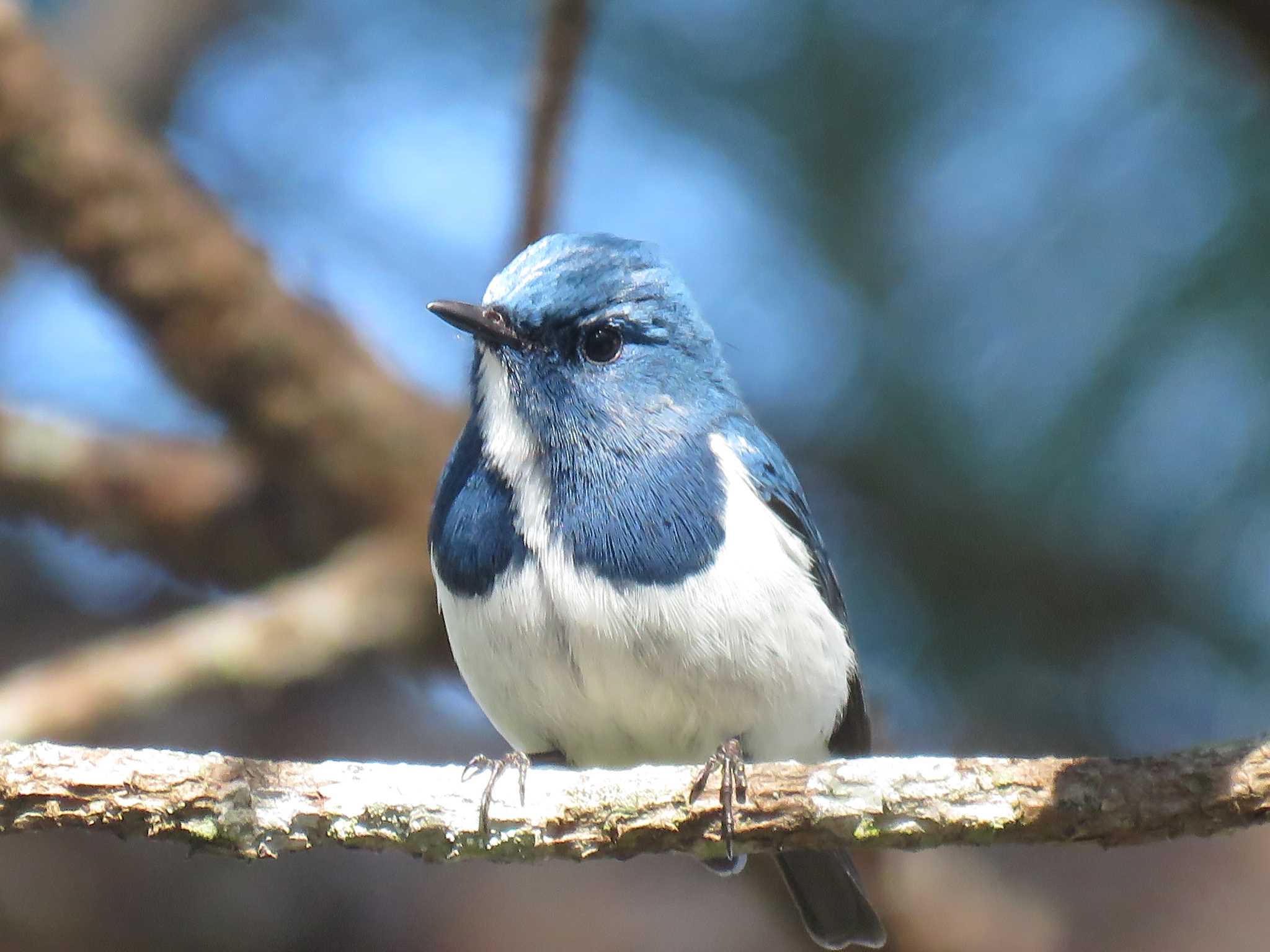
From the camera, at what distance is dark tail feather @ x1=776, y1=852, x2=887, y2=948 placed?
3533 millimetres

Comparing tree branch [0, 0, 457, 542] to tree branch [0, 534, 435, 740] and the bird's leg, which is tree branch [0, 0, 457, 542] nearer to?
tree branch [0, 534, 435, 740]

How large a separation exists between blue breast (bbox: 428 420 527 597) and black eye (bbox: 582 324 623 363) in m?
0.31

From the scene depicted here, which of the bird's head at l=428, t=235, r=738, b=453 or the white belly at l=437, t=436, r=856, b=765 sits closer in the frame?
the white belly at l=437, t=436, r=856, b=765

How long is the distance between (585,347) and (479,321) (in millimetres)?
272

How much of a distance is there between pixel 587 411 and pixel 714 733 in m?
0.76

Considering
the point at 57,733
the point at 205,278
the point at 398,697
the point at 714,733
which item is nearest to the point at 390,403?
the point at 205,278

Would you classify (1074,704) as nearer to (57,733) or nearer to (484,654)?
(484,654)

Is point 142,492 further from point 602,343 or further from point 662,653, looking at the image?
point 662,653

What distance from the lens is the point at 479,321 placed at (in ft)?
10.4

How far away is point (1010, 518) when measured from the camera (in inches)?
164

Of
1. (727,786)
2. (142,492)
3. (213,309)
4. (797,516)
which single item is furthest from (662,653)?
(142,492)

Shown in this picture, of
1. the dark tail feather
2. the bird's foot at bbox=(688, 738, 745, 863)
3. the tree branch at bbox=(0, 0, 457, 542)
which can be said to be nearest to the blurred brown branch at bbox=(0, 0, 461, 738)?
the tree branch at bbox=(0, 0, 457, 542)

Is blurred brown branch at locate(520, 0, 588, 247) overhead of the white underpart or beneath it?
overhead

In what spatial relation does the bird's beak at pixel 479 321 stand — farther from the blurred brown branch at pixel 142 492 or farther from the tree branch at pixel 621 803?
the blurred brown branch at pixel 142 492
